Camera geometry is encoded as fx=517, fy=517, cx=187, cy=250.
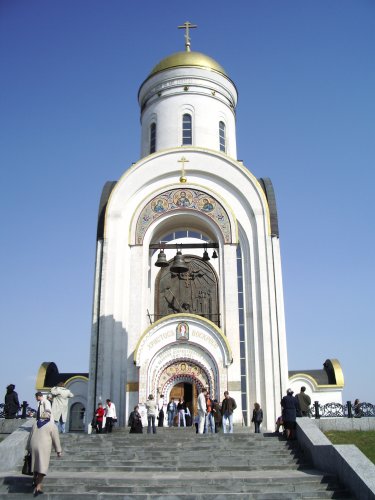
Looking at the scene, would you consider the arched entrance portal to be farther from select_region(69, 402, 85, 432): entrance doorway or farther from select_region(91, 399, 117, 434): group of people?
select_region(69, 402, 85, 432): entrance doorway

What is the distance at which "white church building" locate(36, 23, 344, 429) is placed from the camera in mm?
16375

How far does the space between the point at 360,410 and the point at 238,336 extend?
4.27 meters

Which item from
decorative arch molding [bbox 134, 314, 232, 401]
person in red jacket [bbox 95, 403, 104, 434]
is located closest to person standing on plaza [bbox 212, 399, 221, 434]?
decorative arch molding [bbox 134, 314, 232, 401]

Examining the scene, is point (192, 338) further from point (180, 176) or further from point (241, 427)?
point (180, 176)

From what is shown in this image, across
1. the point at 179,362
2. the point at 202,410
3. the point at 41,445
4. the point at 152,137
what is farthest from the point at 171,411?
the point at 152,137

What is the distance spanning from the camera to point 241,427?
1558 cm

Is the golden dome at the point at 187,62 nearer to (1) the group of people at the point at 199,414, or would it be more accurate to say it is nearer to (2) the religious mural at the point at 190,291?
(2) the religious mural at the point at 190,291

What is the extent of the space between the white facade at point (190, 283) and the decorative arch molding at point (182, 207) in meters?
→ 0.04

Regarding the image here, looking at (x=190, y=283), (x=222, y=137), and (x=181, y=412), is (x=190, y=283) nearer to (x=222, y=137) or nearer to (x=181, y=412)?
(x=181, y=412)

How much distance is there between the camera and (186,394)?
17.0 metres

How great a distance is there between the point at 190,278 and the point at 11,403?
808 cm

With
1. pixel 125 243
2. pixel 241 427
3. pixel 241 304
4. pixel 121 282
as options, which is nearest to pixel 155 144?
pixel 125 243

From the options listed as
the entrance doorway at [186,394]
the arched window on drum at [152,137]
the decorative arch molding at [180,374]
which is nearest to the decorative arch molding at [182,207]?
the arched window on drum at [152,137]

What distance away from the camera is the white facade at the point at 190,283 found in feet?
53.6
